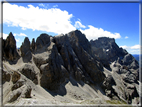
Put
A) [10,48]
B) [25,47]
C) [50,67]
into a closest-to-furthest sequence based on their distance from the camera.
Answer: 1. [50,67]
2. [10,48]
3. [25,47]

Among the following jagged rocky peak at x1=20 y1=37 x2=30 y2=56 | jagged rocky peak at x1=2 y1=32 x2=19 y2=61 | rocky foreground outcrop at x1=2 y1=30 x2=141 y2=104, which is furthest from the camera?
jagged rocky peak at x1=20 y1=37 x2=30 y2=56

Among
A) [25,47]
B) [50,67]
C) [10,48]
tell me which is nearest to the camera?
[50,67]

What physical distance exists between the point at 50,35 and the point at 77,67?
25.3 m

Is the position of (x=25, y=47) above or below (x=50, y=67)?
above

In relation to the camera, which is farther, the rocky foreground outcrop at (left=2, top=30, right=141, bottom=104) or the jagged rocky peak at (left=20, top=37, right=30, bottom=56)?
the jagged rocky peak at (left=20, top=37, right=30, bottom=56)

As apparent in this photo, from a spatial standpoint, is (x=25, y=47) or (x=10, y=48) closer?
(x=10, y=48)

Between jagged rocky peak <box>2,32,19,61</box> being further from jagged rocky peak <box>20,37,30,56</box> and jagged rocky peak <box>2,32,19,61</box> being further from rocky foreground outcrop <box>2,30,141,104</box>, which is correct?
jagged rocky peak <box>20,37,30,56</box>

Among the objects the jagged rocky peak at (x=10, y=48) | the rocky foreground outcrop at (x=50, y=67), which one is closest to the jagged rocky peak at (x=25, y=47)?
the rocky foreground outcrop at (x=50, y=67)

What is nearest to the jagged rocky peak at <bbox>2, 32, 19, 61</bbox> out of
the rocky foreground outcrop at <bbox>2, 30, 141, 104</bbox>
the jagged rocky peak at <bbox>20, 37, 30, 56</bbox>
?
the rocky foreground outcrop at <bbox>2, 30, 141, 104</bbox>

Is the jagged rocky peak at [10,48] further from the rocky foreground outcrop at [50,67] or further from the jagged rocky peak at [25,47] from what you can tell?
the jagged rocky peak at [25,47]

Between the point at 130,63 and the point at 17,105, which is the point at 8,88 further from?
the point at 130,63

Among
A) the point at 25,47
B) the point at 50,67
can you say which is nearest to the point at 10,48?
the point at 25,47

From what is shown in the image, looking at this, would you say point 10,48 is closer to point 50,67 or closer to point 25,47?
point 25,47

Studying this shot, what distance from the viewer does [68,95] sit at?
4484 centimetres
